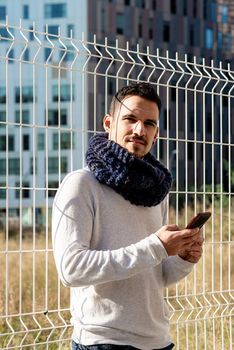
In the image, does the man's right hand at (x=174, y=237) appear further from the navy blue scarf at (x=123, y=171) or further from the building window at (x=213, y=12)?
the building window at (x=213, y=12)

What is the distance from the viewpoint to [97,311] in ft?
9.09

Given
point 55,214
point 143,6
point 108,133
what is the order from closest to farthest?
point 55,214
point 108,133
point 143,6

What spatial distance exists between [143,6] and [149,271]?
4402 cm

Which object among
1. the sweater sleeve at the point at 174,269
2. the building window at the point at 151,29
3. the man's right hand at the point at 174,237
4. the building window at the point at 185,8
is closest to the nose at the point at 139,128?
the man's right hand at the point at 174,237

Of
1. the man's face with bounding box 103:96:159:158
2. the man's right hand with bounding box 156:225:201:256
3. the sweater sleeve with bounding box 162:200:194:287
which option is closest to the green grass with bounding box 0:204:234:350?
the sweater sleeve with bounding box 162:200:194:287

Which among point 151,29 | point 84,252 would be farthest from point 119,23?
point 84,252

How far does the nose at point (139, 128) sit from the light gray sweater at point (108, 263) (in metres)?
0.19

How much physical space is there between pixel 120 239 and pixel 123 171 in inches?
7.9

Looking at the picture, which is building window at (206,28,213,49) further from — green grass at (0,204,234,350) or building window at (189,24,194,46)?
green grass at (0,204,234,350)

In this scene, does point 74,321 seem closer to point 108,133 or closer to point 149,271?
point 149,271

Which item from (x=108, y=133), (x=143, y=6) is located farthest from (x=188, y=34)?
(x=108, y=133)

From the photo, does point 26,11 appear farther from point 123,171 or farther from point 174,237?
point 174,237

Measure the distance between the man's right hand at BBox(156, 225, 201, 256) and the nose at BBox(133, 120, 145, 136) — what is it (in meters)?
0.31

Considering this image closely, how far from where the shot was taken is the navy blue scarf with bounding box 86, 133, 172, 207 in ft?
9.09
